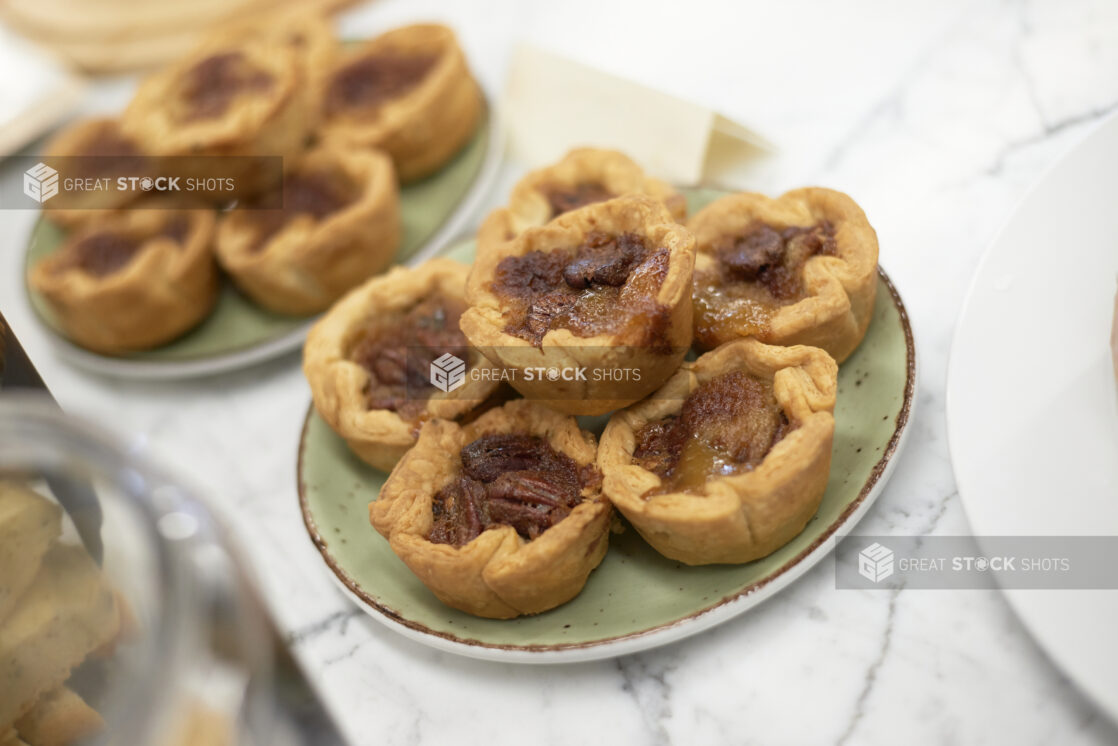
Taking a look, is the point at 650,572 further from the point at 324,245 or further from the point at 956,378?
the point at 324,245

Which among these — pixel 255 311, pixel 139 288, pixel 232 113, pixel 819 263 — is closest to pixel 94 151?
pixel 232 113

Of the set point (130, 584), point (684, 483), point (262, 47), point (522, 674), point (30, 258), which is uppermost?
point (130, 584)

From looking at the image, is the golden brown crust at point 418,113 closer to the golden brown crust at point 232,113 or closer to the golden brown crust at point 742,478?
the golden brown crust at point 232,113

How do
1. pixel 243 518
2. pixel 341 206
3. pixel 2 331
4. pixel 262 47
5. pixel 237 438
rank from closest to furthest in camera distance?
pixel 2 331
pixel 243 518
pixel 237 438
pixel 341 206
pixel 262 47

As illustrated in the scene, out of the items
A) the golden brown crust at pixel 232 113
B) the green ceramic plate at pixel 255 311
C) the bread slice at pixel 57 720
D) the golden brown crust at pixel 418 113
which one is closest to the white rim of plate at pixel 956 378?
the bread slice at pixel 57 720

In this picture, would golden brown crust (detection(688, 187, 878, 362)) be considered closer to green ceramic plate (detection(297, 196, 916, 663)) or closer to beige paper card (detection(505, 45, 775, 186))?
green ceramic plate (detection(297, 196, 916, 663))

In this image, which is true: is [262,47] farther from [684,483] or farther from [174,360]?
[684,483]

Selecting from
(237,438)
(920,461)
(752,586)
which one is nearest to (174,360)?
(237,438)

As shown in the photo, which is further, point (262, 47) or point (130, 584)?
point (262, 47)
